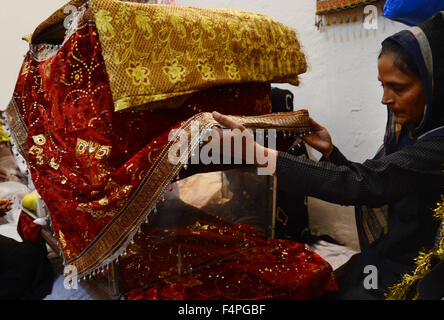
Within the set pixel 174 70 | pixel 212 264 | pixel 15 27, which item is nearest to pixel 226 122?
pixel 174 70

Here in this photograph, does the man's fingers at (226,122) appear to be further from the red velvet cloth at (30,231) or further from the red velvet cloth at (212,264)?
the red velvet cloth at (30,231)

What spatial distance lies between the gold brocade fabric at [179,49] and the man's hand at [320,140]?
274 mm

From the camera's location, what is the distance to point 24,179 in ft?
7.93

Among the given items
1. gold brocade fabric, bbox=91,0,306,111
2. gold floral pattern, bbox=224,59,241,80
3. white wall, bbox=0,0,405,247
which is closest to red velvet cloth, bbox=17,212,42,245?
gold brocade fabric, bbox=91,0,306,111

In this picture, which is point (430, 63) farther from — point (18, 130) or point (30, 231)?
point (30, 231)

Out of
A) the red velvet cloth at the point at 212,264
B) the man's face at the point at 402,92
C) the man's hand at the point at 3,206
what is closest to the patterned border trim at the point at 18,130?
the man's hand at the point at 3,206

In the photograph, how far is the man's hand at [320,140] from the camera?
1.22m

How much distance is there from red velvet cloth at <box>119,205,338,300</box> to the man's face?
0.72 m

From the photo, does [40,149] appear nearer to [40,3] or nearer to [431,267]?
[431,267]

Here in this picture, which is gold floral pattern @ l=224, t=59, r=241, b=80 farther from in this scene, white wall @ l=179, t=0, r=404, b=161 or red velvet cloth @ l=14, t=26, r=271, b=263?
white wall @ l=179, t=0, r=404, b=161

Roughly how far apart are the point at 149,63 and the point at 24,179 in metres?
1.94

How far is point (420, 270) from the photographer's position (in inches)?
34.0

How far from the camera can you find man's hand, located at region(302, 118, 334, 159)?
1.22 meters

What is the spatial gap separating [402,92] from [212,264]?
1.00 m
